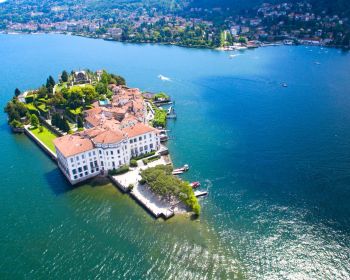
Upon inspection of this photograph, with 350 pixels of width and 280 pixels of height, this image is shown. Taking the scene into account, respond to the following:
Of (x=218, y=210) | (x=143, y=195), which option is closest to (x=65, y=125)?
(x=143, y=195)

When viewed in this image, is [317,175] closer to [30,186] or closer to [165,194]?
[165,194]

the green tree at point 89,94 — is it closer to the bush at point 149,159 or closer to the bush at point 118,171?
the bush at point 149,159

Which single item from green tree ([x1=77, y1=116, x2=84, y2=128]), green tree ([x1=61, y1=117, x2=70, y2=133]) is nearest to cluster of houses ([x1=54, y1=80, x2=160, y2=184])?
green tree ([x1=77, y1=116, x2=84, y2=128])

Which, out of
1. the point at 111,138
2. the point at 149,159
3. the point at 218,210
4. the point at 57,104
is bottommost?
the point at 218,210

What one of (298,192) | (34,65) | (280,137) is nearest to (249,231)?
(298,192)

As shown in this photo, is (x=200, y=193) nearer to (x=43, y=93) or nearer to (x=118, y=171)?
(x=118, y=171)

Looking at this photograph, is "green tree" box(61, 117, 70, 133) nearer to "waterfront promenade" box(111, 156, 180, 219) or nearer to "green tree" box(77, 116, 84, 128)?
"green tree" box(77, 116, 84, 128)
